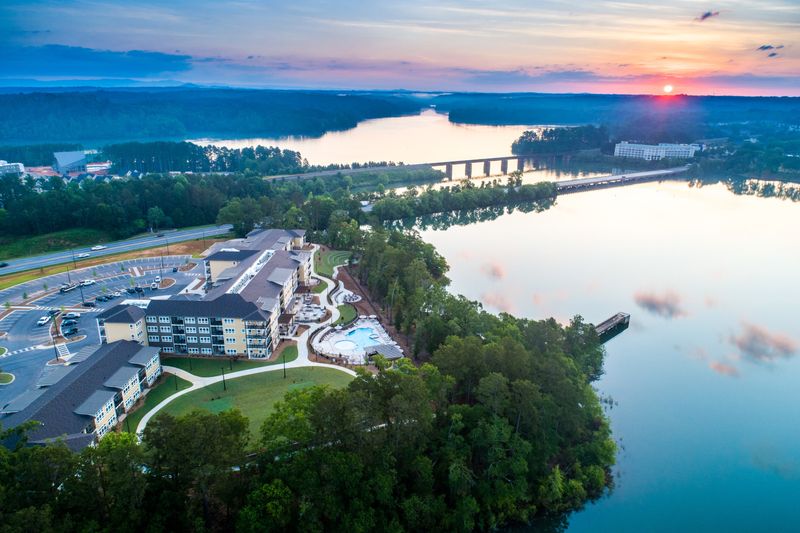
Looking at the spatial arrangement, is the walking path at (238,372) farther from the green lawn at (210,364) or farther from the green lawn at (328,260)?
the green lawn at (328,260)

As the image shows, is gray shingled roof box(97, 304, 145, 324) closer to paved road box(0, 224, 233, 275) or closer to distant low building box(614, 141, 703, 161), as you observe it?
paved road box(0, 224, 233, 275)

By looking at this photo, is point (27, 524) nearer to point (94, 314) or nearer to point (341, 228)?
point (94, 314)

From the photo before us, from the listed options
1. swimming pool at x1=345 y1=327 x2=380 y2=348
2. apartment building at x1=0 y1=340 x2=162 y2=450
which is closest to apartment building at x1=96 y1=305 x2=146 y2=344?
apartment building at x1=0 y1=340 x2=162 y2=450

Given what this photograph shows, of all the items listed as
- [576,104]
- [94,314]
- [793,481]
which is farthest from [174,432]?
[576,104]

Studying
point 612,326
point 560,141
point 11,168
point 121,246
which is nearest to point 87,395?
point 612,326

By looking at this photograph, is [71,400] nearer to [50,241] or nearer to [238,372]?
[238,372]
